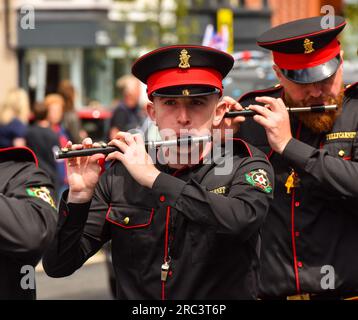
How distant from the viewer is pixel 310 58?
151 inches

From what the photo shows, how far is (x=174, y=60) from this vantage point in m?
3.37

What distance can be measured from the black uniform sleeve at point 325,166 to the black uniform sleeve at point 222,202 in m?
0.44

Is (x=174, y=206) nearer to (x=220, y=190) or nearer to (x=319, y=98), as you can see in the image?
(x=220, y=190)

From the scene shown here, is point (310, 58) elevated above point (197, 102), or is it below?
A: above

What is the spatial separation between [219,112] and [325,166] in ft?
1.62

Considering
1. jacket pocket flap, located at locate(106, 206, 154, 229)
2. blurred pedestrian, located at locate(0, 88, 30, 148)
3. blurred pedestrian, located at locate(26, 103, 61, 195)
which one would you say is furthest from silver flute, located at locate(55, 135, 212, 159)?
blurred pedestrian, located at locate(0, 88, 30, 148)

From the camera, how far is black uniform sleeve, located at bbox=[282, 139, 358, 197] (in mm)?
3596

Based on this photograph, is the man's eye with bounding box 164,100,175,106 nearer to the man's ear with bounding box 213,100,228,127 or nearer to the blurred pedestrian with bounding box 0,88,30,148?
the man's ear with bounding box 213,100,228,127

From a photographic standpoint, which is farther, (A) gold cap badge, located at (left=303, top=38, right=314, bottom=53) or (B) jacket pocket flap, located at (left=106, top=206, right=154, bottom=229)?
(A) gold cap badge, located at (left=303, top=38, right=314, bottom=53)

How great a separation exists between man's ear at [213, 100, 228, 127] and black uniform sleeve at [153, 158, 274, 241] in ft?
1.00

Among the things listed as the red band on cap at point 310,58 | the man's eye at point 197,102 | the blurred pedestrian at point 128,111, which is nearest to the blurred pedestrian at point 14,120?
the blurred pedestrian at point 128,111

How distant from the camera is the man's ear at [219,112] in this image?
3445mm

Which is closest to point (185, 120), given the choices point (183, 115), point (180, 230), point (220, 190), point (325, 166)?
point (183, 115)
